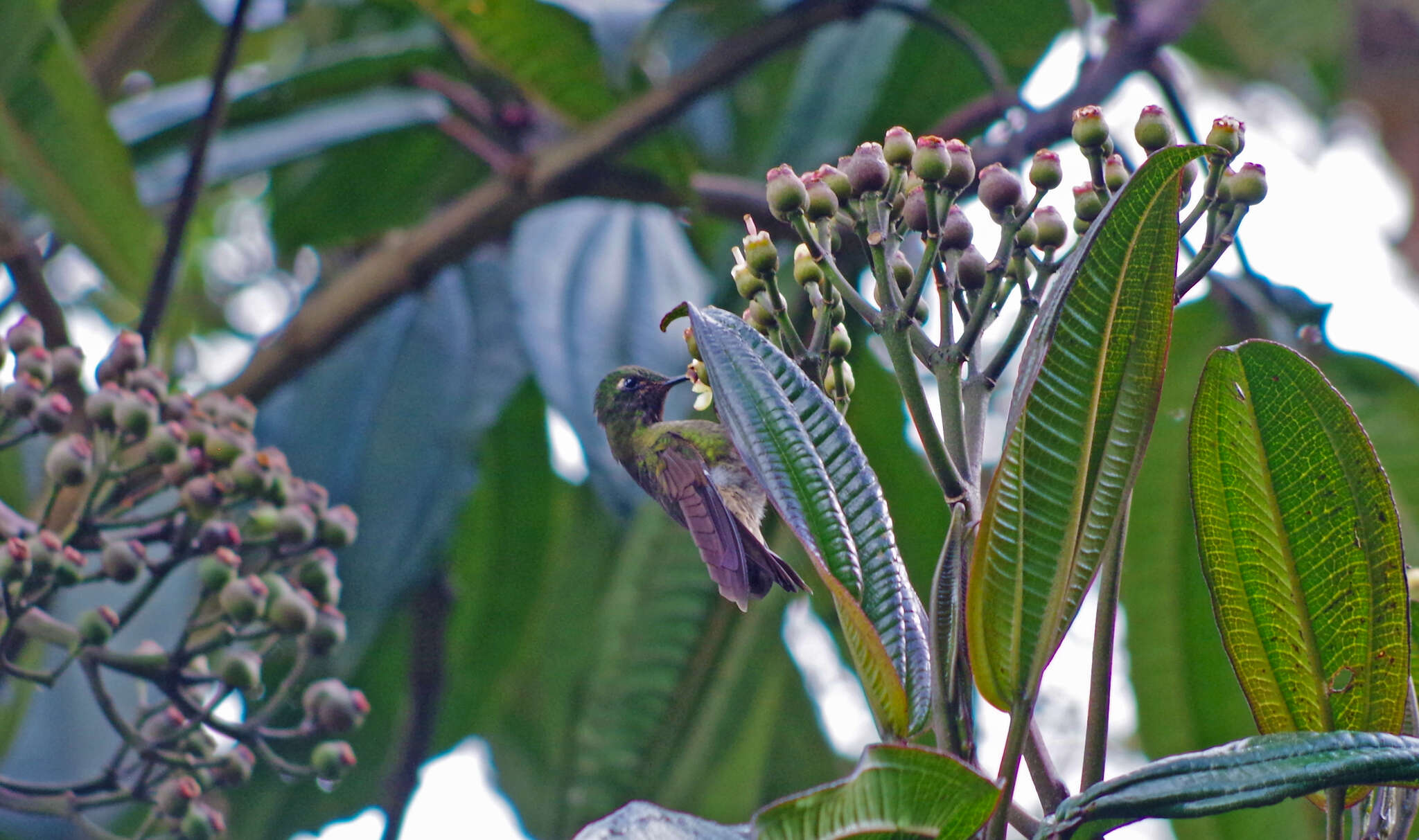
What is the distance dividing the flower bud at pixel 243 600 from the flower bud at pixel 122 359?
9.2 inches

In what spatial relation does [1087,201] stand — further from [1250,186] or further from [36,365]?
[36,365]

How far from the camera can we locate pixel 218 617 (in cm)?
118

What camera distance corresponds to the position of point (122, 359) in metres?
1.21

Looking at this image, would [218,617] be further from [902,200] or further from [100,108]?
[100,108]

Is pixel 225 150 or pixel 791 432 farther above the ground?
pixel 225 150

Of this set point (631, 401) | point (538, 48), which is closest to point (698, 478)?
point (631, 401)

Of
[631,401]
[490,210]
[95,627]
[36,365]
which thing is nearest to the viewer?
[95,627]

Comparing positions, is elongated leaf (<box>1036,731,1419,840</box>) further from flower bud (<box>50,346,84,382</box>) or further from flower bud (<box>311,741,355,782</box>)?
Answer: flower bud (<box>50,346,84,382</box>)

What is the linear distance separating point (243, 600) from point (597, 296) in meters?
0.93

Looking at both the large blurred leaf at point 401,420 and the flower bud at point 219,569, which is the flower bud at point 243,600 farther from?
the large blurred leaf at point 401,420

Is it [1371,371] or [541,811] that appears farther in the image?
[541,811]

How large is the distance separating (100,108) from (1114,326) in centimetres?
157

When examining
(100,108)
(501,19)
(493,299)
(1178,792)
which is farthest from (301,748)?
(1178,792)

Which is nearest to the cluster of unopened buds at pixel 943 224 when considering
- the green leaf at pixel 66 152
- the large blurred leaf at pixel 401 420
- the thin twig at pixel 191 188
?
the thin twig at pixel 191 188
